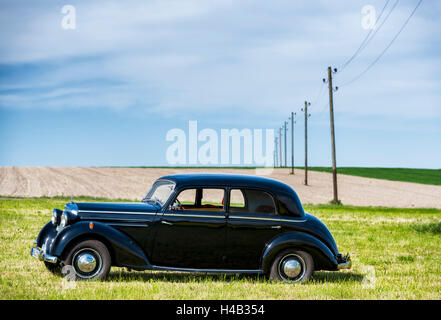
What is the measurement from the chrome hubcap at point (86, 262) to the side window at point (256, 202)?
2.29 metres

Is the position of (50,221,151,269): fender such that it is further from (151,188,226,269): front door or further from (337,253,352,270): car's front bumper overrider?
(337,253,352,270): car's front bumper overrider

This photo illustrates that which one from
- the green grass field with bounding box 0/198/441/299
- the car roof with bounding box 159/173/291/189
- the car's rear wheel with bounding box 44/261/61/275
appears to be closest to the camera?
the green grass field with bounding box 0/198/441/299

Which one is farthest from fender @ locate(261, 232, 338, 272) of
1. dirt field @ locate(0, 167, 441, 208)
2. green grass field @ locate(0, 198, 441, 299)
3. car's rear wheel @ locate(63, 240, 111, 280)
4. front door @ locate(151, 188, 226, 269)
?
dirt field @ locate(0, 167, 441, 208)

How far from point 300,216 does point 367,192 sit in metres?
50.8

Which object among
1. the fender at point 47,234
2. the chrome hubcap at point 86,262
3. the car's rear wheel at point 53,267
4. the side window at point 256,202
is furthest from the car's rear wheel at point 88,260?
the side window at point 256,202

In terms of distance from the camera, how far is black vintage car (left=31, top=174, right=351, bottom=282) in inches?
328

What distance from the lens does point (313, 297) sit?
763 cm

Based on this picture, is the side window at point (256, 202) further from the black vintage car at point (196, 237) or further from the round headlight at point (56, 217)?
the round headlight at point (56, 217)

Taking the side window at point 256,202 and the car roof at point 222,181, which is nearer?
the car roof at point 222,181

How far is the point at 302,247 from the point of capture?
343 inches

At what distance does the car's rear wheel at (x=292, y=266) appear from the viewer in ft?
28.4

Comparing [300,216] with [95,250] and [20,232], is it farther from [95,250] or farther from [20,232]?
[20,232]

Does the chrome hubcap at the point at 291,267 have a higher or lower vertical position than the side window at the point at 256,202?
lower
